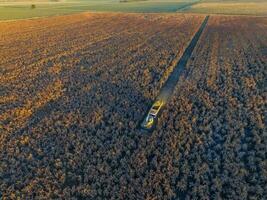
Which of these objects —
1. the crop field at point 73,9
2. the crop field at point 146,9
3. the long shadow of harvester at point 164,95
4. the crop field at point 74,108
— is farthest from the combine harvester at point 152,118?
the crop field at point 73,9

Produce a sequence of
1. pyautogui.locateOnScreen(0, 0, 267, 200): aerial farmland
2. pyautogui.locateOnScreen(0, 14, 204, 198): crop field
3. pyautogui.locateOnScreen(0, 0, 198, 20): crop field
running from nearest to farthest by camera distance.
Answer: pyautogui.locateOnScreen(0, 0, 267, 200): aerial farmland < pyautogui.locateOnScreen(0, 14, 204, 198): crop field < pyautogui.locateOnScreen(0, 0, 198, 20): crop field

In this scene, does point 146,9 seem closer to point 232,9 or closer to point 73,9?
point 73,9

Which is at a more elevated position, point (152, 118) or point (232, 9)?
point (152, 118)

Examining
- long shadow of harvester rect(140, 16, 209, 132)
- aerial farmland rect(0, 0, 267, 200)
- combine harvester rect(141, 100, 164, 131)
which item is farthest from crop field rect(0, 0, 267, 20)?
combine harvester rect(141, 100, 164, 131)

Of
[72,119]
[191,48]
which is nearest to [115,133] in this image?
[72,119]

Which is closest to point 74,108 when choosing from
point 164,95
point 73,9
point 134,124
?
point 134,124

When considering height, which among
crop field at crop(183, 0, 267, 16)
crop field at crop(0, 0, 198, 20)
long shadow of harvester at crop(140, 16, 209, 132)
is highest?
long shadow of harvester at crop(140, 16, 209, 132)

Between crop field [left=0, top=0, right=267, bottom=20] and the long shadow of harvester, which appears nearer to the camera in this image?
the long shadow of harvester

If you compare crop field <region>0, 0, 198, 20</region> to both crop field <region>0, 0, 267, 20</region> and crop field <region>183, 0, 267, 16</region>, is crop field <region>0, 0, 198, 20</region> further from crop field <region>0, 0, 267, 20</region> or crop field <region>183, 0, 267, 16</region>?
crop field <region>183, 0, 267, 16</region>
